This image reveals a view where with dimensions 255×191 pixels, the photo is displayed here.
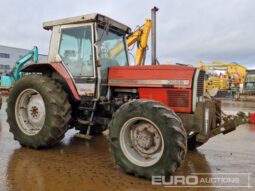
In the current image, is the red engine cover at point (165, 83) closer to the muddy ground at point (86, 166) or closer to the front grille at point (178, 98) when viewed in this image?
the front grille at point (178, 98)

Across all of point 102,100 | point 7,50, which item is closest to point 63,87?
point 102,100

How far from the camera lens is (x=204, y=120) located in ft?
15.6

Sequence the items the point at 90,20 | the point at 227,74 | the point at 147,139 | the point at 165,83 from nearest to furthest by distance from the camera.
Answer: the point at 147,139, the point at 165,83, the point at 90,20, the point at 227,74

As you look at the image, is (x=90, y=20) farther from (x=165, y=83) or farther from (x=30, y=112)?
(x=30, y=112)

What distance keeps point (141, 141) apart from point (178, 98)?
948 mm

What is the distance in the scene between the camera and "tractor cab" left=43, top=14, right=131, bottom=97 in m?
5.70

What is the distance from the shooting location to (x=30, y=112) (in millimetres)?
6133

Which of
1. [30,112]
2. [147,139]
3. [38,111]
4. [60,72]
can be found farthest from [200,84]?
[30,112]

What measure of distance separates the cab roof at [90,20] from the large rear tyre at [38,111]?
114cm

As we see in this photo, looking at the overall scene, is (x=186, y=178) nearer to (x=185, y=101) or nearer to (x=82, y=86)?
(x=185, y=101)

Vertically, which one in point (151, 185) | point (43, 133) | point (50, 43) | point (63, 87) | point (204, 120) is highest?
point (50, 43)

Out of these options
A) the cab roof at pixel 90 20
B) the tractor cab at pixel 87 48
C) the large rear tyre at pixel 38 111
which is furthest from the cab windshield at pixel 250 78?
the large rear tyre at pixel 38 111

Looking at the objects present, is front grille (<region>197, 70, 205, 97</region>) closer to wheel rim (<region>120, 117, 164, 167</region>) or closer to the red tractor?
the red tractor

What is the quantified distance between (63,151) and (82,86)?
128cm
